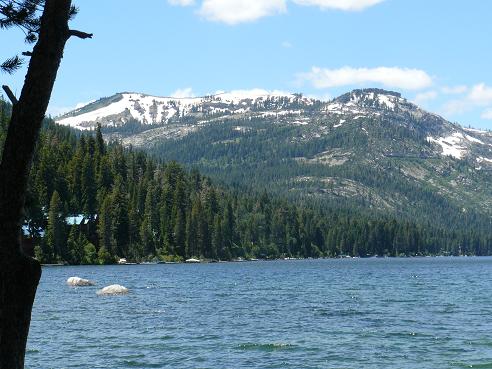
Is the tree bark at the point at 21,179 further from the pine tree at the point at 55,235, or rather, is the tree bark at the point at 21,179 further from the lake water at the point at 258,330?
the pine tree at the point at 55,235

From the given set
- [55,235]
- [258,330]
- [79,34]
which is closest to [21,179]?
[79,34]

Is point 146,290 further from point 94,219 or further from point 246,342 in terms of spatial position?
point 94,219

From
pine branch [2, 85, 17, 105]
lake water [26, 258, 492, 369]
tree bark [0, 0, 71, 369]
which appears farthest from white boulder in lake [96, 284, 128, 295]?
pine branch [2, 85, 17, 105]

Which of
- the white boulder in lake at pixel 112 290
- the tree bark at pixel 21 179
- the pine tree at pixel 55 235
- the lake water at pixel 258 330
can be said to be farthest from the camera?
the pine tree at pixel 55 235

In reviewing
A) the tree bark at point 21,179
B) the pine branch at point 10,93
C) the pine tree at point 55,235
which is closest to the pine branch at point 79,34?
the tree bark at point 21,179

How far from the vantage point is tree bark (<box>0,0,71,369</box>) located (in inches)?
539

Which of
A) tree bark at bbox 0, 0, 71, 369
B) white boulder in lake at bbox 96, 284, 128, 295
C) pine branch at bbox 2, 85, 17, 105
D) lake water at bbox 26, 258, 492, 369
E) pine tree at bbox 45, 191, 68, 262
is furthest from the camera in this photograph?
pine tree at bbox 45, 191, 68, 262

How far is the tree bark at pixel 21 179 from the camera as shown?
44.9 feet

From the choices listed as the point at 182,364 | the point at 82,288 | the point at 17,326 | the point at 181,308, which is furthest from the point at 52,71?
the point at 82,288

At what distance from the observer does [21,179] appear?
558 inches

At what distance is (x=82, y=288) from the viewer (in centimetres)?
9006

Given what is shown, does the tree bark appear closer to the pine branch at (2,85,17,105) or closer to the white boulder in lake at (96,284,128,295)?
the pine branch at (2,85,17,105)

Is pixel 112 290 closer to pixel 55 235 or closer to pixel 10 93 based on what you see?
pixel 10 93

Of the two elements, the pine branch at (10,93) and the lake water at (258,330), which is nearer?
the pine branch at (10,93)
